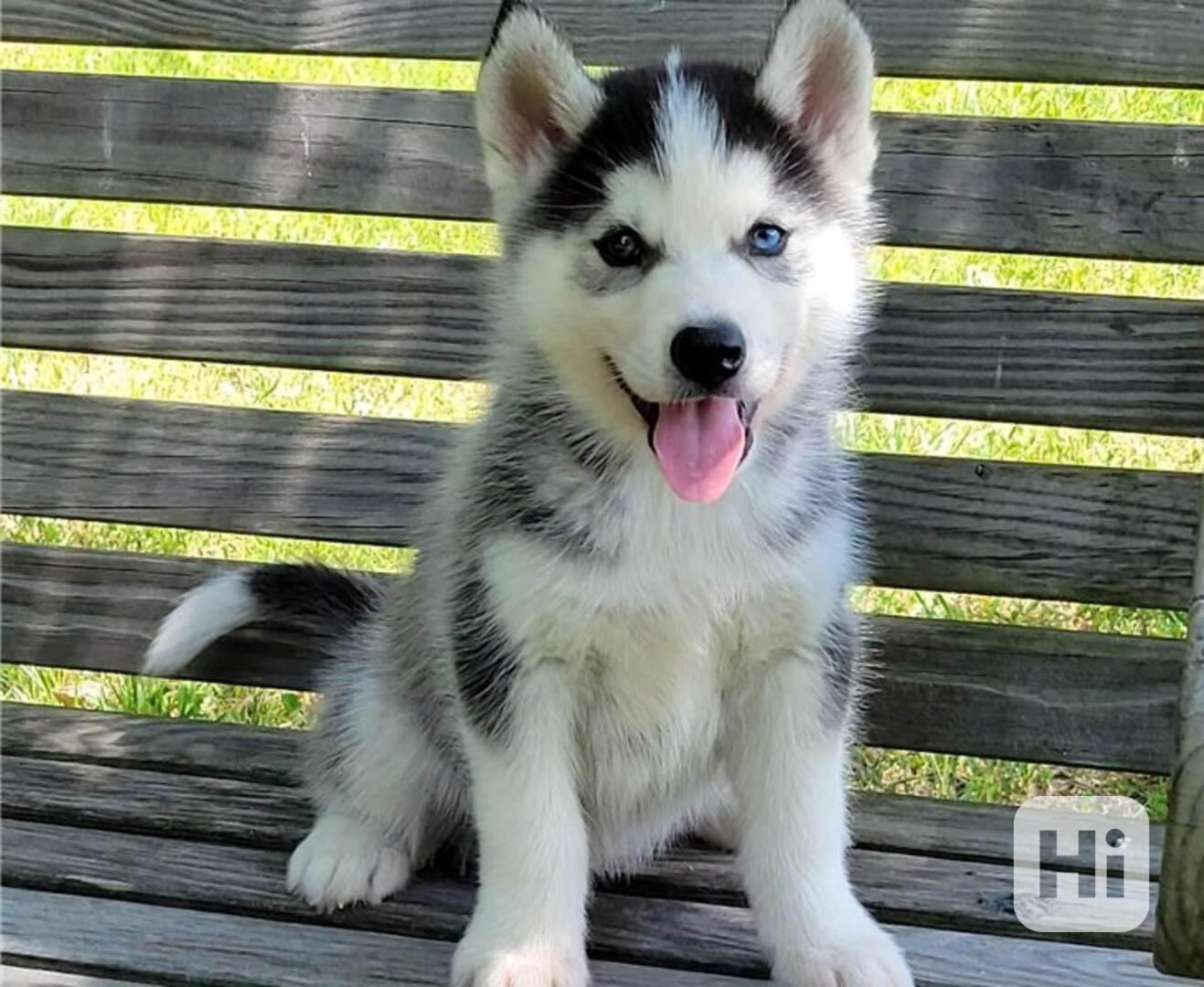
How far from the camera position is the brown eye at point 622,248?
2.28 meters

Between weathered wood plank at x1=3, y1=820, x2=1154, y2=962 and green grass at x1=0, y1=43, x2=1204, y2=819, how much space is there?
685 mm

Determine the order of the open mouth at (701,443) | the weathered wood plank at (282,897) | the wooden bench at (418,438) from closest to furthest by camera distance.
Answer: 1. the open mouth at (701,443)
2. the weathered wood plank at (282,897)
3. the wooden bench at (418,438)

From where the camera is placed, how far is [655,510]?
2.39m

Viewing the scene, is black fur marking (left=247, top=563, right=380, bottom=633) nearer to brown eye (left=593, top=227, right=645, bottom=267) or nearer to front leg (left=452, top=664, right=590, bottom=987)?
front leg (left=452, top=664, right=590, bottom=987)

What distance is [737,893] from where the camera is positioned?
268 cm

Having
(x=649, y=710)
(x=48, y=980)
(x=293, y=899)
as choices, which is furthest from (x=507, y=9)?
(x=48, y=980)

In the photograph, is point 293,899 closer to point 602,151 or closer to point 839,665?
point 839,665

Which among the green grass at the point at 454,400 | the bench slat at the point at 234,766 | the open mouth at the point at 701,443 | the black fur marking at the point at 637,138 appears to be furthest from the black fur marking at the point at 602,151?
the bench slat at the point at 234,766

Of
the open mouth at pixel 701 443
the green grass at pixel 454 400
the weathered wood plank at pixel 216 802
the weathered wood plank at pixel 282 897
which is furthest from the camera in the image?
the green grass at pixel 454 400

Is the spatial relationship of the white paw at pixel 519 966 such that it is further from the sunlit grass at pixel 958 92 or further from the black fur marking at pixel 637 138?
the sunlit grass at pixel 958 92

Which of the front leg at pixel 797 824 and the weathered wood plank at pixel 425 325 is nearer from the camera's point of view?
the front leg at pixel 797 824

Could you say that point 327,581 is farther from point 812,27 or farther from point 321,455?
point 812,27

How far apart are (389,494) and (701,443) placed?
1.21 metres

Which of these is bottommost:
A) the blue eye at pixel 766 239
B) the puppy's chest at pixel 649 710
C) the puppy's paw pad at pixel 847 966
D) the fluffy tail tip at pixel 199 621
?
the puppy's paw pad at pixel 847 966
